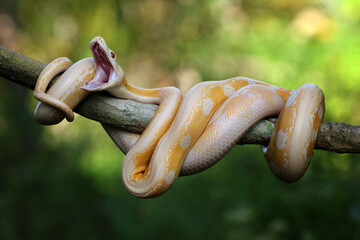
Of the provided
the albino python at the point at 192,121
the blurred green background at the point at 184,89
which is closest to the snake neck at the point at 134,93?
the albino python at the point at 192,121

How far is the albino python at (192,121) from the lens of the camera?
1372 millimetres

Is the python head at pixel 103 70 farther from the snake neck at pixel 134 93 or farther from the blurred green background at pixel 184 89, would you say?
the blurred green background at pixel 184 89

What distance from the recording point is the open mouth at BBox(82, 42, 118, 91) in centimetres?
148

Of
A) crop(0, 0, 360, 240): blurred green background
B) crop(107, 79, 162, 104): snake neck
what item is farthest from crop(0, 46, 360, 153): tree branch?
crop(0, 0, 360, 240): blurred green background

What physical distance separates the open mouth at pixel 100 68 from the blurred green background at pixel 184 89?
1.67 m

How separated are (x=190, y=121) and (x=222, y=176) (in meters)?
2.80

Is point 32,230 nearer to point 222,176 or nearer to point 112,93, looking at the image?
point 222,176

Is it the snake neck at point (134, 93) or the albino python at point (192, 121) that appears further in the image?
the snake neck at point (134, 93)

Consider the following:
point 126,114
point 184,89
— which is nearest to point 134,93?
point 126,114

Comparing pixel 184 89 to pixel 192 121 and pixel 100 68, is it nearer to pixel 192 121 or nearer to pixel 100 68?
pixel 100 68

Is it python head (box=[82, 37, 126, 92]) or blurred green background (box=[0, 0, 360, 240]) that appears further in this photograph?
blurred green background (box=[0, 0, 360, 240])

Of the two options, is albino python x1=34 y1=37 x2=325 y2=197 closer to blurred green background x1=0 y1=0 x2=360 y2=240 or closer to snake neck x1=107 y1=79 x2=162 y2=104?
snake neck x1=107 y1=79 x2=162 y2=104

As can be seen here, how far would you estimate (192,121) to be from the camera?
1417 mm

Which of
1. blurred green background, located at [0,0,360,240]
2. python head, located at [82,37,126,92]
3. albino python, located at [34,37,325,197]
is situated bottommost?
blurred green background, located at [0,0,360,240]
